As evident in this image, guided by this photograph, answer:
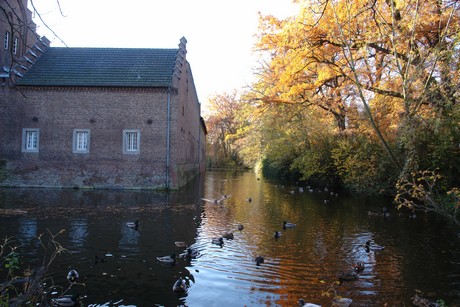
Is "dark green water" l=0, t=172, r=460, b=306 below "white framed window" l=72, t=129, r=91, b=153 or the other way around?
below

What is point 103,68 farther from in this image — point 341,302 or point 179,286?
point 341,302

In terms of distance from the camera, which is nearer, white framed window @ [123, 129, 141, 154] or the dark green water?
the dark green water

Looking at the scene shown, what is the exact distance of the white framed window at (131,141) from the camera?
2312 centimetres

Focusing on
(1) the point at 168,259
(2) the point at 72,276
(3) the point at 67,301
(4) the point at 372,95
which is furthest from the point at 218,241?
(4) the point at 372,95

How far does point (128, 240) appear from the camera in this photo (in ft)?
33.8

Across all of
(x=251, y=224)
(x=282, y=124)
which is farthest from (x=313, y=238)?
(x=282, y=124)

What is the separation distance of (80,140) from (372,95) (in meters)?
17.3

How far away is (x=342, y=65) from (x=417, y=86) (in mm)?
5597

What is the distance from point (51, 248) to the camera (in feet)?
30.3

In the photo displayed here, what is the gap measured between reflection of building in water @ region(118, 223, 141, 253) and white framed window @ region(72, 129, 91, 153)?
12.8 m

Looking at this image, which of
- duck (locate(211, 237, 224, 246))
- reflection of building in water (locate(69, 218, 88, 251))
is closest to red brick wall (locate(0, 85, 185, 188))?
reflection of building in water (locate(69, 218, 88, 251))

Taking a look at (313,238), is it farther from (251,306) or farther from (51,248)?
(51,248)

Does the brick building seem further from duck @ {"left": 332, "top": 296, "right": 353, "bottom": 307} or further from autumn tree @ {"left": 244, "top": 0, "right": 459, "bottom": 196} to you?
duck @ {"left": 332, "top": 296, "right": 353, "bottom": 307}

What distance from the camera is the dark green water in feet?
22.4
